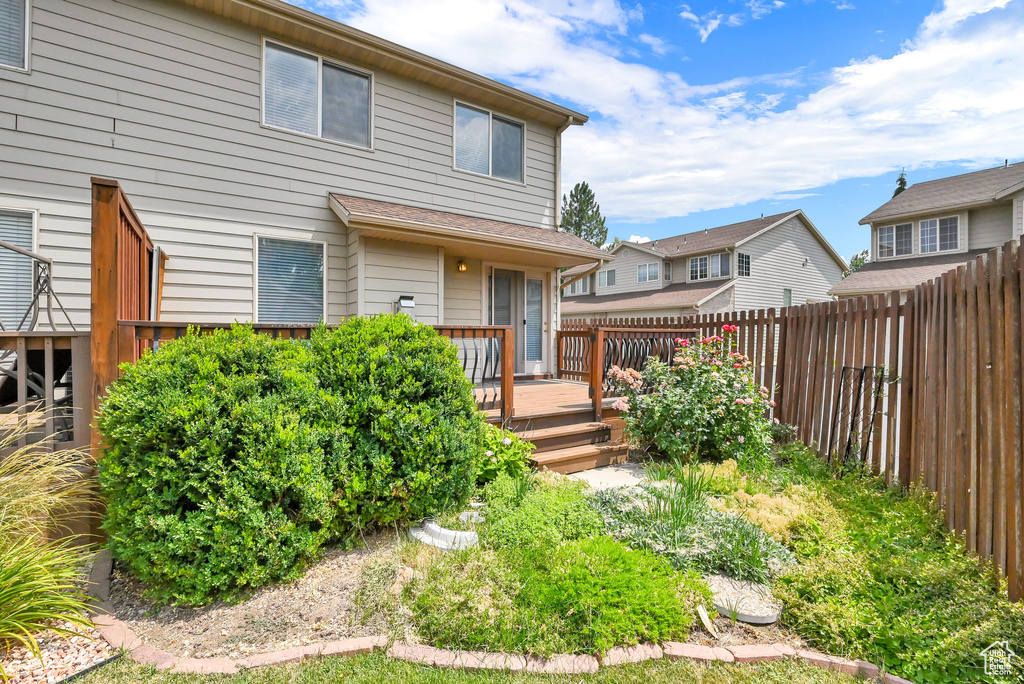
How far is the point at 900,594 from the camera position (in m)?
2.61

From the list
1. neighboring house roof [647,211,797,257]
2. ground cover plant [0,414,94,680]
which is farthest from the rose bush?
neighboring house roof [647,211,797,257]

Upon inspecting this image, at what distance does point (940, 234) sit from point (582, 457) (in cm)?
2036

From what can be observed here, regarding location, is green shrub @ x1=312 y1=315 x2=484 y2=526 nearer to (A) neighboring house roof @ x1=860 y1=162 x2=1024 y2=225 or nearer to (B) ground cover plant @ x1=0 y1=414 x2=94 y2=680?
(B) ground cover plant @ x1=0 y1=414 x2=94 y2=680

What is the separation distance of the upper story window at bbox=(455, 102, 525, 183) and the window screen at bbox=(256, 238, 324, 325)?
313 centimetres

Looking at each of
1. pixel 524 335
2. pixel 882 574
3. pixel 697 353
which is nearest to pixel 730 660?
pixel 882 574

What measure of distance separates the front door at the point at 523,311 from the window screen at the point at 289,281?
300cm

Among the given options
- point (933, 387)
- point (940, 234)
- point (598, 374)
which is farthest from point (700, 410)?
point (940, 234)

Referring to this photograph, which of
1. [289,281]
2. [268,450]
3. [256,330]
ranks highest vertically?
[289,281]

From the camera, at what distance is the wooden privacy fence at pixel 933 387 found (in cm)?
255

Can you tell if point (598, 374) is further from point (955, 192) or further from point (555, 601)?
point (955, 192)

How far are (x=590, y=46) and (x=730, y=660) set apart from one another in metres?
9.93

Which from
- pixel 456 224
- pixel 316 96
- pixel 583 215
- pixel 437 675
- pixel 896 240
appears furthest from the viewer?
pixel 583 215

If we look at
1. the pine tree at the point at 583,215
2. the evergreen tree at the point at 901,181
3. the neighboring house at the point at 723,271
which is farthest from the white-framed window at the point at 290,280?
the evergreen tree at the point at 901,181

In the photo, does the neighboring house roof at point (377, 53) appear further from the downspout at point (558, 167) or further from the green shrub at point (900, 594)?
the green shrub at point (900, 594)
